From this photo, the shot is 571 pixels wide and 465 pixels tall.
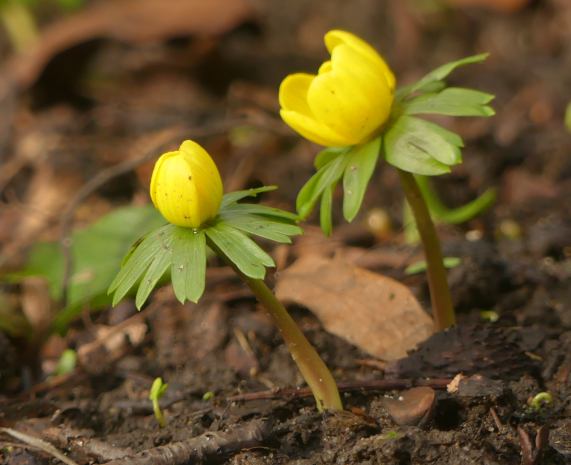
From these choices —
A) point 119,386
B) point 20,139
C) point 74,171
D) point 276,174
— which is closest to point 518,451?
point 119,386

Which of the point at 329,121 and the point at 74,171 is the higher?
the point at 329,121

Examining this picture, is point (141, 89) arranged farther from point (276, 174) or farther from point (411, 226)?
point (411, 226)

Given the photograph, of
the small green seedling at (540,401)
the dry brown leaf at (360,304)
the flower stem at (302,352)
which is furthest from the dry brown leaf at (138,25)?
the small green seedling at (540,401)

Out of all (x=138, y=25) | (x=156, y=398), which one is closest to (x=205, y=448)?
(x=156, y=398)

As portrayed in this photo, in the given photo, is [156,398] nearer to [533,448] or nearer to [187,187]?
[187,187]

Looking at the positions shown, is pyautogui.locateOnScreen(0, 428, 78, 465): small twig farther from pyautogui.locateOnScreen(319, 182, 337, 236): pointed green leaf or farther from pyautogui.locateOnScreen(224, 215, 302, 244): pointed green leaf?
pyautogui.locateOnScreen(319, 182, 337, 236): pointed green leaf

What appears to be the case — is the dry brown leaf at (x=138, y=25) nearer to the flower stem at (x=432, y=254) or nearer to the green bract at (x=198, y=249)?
the flower stem at (x=432, y=254)

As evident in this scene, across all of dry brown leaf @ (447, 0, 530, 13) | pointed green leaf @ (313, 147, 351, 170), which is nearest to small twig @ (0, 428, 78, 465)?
pointed green leaf @ (313, 147, 351, 170)

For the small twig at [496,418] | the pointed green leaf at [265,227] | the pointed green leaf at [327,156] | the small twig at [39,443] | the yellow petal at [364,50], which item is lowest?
the small twig at [496,418]
